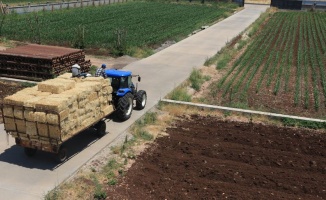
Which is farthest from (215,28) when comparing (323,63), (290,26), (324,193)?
(324,193)

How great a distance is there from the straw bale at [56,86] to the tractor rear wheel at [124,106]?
8.11ft

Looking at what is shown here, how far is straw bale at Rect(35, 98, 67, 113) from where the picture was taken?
10.8 meters

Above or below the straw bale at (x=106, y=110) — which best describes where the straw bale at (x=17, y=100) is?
above

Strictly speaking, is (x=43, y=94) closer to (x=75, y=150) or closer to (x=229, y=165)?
(x=75, y=150)

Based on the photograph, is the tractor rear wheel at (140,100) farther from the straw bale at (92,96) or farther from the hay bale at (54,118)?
the hay bale at (54,118)

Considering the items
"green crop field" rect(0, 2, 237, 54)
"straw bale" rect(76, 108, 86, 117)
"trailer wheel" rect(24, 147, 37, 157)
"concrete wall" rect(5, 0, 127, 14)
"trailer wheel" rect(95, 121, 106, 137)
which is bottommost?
"trailer wheel" rect(24, 147, 37, 157)

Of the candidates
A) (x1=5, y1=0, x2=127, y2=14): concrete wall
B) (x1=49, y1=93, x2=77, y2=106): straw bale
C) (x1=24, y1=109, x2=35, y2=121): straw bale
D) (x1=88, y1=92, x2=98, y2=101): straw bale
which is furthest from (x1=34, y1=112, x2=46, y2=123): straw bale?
(x1=5, y1=0, x2=127, y2=14): concrete wall

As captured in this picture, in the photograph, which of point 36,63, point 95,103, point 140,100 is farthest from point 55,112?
point 36,63

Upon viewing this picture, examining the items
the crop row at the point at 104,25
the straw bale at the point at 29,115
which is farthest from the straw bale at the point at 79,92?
the crop row at the point at 104,25

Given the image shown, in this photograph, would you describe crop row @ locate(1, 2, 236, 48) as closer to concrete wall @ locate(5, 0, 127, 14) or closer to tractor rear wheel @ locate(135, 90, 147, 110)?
concrete wall @ locate(5, 0, 127, 14)

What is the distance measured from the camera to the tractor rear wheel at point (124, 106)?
14617 mm

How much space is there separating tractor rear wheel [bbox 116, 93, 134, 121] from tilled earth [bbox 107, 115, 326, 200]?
1799 millimetres

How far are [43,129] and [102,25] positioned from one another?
28.4 metres

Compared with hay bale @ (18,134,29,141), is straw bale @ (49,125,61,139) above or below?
above
